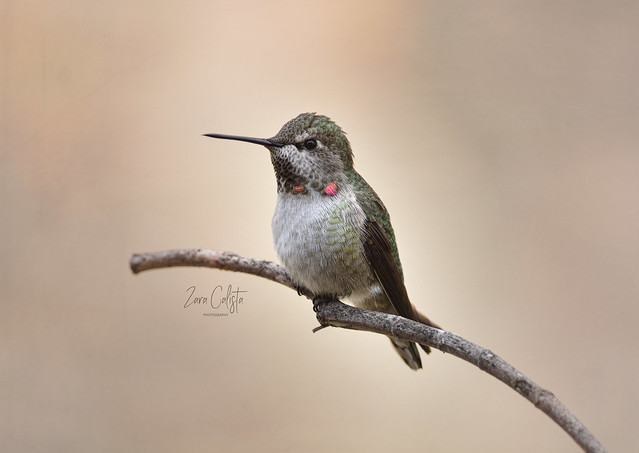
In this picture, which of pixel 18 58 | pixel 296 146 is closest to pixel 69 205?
pixel 18 58

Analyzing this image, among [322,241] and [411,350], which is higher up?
[322,241]

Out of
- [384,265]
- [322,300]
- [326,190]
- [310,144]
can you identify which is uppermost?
[310,144]

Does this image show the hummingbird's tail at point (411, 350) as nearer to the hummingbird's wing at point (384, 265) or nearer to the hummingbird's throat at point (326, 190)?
the hummingbird's wing at point (384, 265)

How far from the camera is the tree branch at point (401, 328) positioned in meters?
1.05

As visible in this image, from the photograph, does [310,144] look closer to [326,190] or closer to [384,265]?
[326,190]

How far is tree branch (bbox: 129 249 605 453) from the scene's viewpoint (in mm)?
1052

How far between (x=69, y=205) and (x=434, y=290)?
4.77 feet

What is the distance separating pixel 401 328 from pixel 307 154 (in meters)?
0.57

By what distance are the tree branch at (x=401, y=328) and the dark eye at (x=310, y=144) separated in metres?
0.36

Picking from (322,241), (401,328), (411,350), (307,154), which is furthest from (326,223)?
(411,350)

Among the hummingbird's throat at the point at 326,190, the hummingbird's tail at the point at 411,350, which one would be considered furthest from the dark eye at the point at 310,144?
the hummingbird's tail at the point at 411,350

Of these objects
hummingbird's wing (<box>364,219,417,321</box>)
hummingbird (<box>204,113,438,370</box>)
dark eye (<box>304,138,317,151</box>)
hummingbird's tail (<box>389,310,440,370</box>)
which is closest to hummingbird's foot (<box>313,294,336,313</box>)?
hummingbird (<box>204,113,438,370</box>)

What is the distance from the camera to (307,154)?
1646 millimetres

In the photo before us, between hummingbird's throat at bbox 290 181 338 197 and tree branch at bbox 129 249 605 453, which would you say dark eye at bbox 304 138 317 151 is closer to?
hummingbird's throat at bbox 290 181 338 197
